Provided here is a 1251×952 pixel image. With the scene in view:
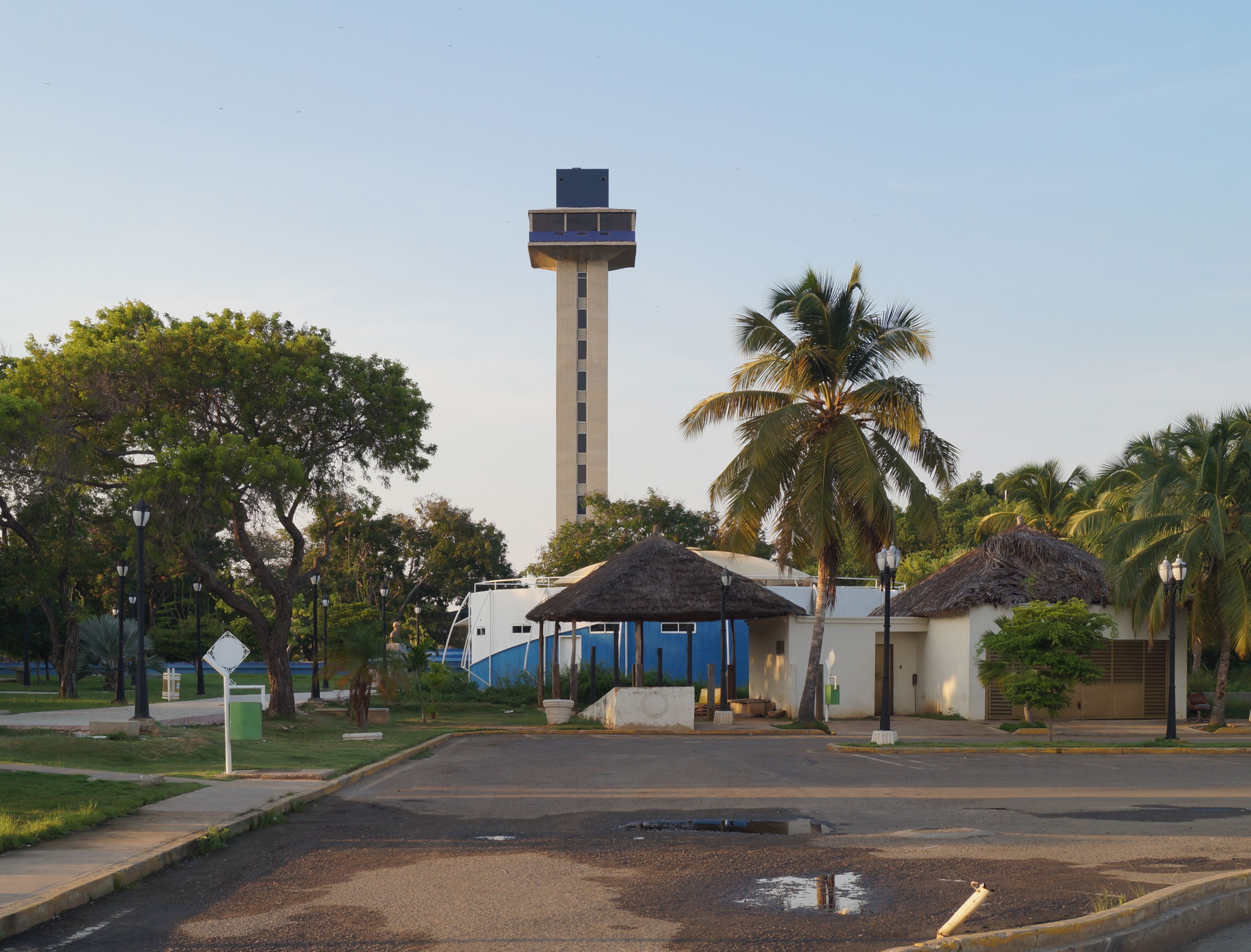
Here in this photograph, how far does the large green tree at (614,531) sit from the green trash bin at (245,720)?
3815 cm

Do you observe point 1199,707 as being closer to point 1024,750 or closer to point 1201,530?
point 1201,530

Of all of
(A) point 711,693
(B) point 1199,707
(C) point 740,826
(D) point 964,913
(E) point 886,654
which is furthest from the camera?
(B) point 1199,707

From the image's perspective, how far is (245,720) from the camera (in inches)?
723

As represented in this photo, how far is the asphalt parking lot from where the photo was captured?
23.5 ft

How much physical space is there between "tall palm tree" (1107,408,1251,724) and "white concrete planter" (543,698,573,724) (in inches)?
549

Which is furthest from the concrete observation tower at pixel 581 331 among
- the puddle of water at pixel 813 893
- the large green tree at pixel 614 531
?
the puddle of water at pixel 813 893

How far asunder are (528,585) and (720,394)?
78.6ft

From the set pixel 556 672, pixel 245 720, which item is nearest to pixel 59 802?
pixel 245 720

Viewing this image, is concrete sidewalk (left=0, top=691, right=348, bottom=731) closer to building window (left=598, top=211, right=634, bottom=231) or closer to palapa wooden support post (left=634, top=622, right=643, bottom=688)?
palapa wooden support post (left=634, top=622, right=643, bottom=688)

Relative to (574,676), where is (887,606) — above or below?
above

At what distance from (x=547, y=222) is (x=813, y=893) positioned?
3417 inches

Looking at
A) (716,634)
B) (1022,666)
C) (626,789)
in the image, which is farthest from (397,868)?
(716,634)

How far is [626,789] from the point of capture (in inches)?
603

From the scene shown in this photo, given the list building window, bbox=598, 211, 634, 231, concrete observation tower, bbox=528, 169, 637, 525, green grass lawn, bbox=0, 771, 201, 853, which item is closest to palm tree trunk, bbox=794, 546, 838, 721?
green grass lawn, bbox=0, 771, 201, 853
